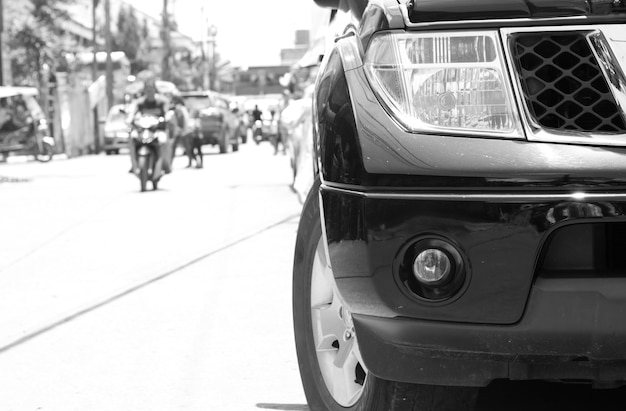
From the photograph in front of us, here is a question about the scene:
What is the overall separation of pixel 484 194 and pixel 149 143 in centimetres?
1446

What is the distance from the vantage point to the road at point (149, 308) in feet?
15.0

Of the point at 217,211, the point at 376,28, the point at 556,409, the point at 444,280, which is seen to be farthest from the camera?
the point at 217,211

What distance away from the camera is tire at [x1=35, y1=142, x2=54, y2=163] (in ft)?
99.1

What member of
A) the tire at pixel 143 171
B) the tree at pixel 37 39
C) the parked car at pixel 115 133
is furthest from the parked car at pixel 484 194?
the tree at pixel 37 39

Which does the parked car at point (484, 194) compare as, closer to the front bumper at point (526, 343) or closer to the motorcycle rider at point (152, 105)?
the front bumper at point (526, 343)

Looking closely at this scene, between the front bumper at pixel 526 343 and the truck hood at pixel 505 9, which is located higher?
the truck hood at pixel 505 9

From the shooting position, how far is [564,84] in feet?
9.31

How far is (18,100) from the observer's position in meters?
30.9

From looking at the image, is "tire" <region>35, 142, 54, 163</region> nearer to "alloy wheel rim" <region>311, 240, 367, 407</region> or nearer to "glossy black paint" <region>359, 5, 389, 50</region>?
"alloy wheel rim" <region>311, 240, 367, 407</region>

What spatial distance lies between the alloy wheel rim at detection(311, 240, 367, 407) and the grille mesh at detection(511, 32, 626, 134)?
86cm

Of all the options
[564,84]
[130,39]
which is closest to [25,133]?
[564,84]

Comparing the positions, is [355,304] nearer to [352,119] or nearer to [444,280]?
[444,280]

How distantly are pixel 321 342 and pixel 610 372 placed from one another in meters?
1.02

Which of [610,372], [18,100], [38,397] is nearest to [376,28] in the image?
[610,372]
